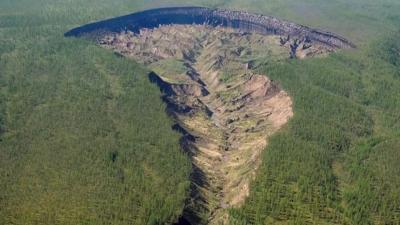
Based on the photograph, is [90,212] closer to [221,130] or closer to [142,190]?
[142,190]

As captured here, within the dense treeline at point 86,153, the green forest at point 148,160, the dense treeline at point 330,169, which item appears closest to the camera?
the dense treeline at point 86,153

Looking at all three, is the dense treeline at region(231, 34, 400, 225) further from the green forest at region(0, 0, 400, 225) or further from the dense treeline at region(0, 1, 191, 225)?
the dense treeline at region(0, 1, 191, 225)

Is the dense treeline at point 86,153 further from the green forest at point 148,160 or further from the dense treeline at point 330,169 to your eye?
the dense treeline at point 330,169

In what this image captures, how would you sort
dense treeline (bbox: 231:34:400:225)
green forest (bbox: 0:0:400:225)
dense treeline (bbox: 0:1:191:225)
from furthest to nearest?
dense treeline (bbox: 231:34:400:225)
green forest (bbox: 0:0:400:225)
dense treeline (bbox: 0:1:191:225)

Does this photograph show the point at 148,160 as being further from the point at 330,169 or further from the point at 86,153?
the point at 330,169

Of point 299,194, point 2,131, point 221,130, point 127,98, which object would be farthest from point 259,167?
point 2,131

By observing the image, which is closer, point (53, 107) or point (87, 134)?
point (87, 134)

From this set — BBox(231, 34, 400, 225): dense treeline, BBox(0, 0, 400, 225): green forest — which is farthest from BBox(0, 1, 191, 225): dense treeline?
BBox(231, 34, 400, 225): dense treeline

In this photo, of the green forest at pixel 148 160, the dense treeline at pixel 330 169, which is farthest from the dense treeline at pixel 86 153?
the dense treeline at pixel 330 169
